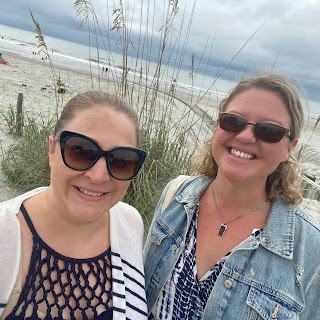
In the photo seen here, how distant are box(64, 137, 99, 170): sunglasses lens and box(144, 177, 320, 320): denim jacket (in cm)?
77

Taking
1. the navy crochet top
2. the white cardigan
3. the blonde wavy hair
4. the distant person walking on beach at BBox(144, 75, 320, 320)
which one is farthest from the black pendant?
the navy crochet top

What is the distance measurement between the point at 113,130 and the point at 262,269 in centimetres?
97

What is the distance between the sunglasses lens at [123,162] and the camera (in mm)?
1206

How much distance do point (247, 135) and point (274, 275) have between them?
68 centimetres

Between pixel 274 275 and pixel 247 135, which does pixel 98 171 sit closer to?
pixel 247 135

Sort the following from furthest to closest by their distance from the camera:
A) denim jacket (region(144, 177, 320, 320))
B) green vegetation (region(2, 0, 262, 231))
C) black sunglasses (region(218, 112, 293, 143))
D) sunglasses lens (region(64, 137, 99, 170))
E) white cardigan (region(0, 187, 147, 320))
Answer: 1. green vegetation (region(2, 0, 262, 231))
2. black sunglasses (region(218, 112, 293, 143))
3. denim jacket (region(144, 177, 320, 320))
4. sunglasses lens (region(64, 137, 99, 170))
5. white cardigan (region(0, 187, 147, 320))

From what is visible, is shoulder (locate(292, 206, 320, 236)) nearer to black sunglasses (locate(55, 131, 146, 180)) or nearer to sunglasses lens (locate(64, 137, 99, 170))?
black sunglasses (locate(55, 131, 146, 180))

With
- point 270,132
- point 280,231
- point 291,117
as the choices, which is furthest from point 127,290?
point 291,117

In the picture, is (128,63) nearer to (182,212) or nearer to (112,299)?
(182,212)

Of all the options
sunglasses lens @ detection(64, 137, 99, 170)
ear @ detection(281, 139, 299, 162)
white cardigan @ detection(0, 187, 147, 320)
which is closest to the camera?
white cardigan @ detection(0, 187, 147, 320)

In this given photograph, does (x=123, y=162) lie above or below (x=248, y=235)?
above

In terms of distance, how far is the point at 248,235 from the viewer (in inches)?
59.6

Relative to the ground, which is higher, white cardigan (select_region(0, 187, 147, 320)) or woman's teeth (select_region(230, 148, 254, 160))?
woman's teeth (select_region(230, 148, 254, 160))

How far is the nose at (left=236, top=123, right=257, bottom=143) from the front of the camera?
4.76 ft
